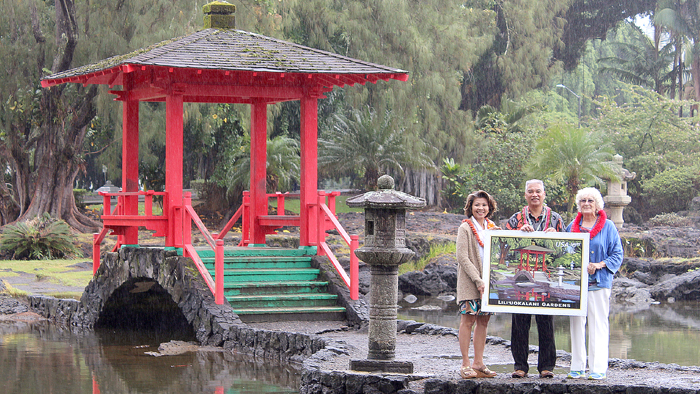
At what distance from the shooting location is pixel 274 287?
41.4 feet

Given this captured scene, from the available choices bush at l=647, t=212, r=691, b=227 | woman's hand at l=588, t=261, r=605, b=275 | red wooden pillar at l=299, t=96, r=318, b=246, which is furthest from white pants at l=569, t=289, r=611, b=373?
bush at l=647, t=212, r=691, b=227

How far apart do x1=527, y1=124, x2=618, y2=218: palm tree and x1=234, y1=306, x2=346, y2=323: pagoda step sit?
16.2 metres

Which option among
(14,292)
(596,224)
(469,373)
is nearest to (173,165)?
(14,292)

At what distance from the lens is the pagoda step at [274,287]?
12.5 meters

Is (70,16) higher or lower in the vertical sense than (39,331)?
higher

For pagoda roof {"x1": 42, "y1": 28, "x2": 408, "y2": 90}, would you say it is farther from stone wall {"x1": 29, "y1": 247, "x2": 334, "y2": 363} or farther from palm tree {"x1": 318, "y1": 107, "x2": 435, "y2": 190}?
palm tree {"x1": 318, "y1": 107, "x2": 435, "y2": 190}

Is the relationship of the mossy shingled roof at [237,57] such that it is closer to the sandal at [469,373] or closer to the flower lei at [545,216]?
the flower lei at [545,216]

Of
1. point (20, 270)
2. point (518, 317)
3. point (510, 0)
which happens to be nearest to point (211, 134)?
point (20, 270)

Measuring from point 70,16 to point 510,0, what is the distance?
1955 centimetres

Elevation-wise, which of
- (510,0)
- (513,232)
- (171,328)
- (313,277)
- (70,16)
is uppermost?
(510,0)

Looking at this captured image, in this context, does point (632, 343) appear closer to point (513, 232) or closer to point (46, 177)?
point (513, 232)

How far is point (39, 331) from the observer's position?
543 inches

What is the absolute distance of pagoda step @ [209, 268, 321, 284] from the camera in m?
12.8

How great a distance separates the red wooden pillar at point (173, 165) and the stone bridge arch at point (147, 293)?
392 mm
